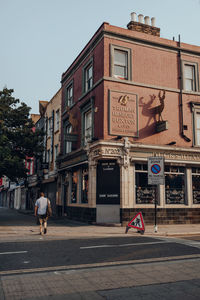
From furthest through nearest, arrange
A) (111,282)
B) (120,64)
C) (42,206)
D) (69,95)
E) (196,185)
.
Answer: (69,95)
(196,185)
(120,64)
(42,206)
(111,282)

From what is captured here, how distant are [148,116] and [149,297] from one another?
15.0 m

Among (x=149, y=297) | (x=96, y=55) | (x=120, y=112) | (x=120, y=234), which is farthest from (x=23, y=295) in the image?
(x=96, y=55)

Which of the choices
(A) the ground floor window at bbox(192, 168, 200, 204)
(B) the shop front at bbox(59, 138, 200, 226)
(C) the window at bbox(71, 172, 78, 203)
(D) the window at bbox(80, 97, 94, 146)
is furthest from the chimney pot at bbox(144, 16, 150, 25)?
(C) the window at bbox(71, 172, 78, 203)

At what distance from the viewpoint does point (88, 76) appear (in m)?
20.9

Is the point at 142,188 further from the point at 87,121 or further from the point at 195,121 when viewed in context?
the point at 195,121

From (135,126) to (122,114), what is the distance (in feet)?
3.66

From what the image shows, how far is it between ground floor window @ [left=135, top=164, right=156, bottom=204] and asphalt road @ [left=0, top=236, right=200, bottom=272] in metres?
7.39

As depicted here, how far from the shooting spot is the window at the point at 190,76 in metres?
20.5

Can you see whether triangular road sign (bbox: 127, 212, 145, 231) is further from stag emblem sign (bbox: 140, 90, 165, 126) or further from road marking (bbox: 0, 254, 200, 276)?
stag emblem sign (bbox: 140, 90, 165, 126)

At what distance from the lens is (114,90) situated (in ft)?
58.7

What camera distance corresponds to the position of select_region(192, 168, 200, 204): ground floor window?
19094 millimetres

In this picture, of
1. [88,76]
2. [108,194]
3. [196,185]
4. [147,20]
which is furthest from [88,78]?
[196,185]

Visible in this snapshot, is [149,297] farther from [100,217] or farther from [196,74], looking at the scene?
[196,74]

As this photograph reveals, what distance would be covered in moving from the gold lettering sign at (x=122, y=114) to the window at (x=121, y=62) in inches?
55.5
